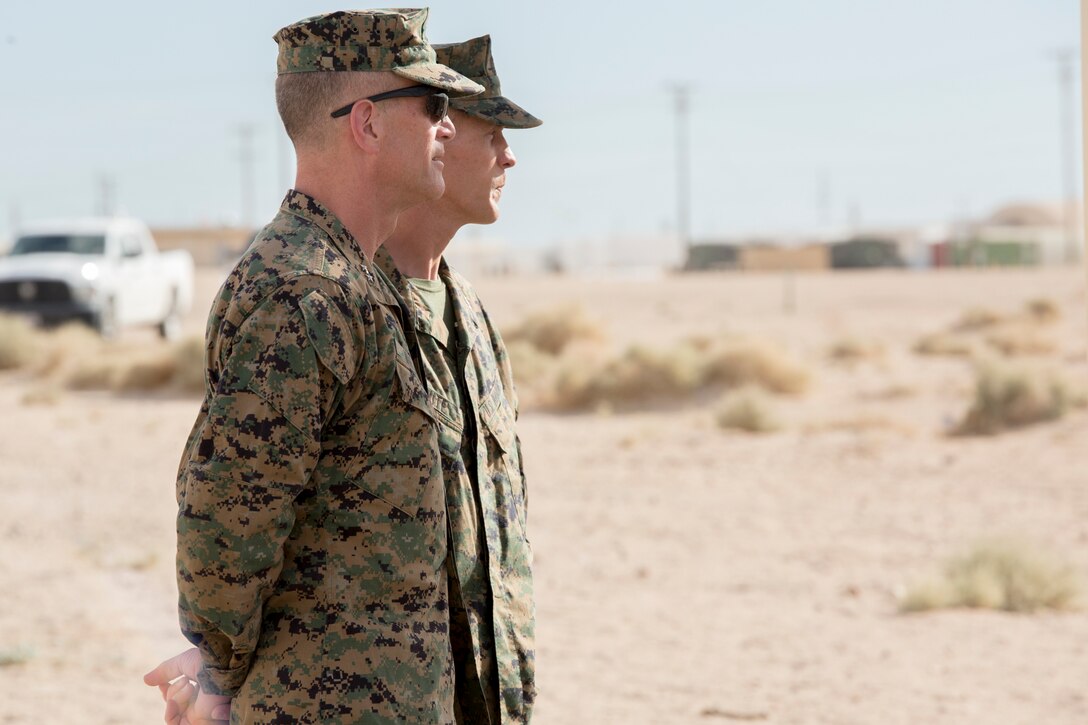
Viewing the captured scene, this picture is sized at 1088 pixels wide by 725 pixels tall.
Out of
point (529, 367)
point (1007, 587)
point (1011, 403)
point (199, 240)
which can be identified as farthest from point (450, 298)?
point (199, 240)

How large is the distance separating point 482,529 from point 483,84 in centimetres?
112

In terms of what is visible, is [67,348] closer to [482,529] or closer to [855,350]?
[855,350]

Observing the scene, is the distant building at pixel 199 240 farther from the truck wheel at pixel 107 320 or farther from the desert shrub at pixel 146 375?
the desert shrub at pixel 146 375

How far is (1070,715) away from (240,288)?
188 inches

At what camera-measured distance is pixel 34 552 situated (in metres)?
8.98

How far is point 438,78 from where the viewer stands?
248 centimetres

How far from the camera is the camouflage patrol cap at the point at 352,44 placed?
2398 millimetres

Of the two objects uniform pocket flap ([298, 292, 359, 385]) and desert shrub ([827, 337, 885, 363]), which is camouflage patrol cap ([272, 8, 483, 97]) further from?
desert shrub ([827, 337, 885, 363])

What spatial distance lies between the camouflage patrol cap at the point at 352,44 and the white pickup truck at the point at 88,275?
20802mm

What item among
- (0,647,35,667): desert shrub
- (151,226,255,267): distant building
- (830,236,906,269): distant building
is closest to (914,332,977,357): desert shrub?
(0,647,35,667): desert shrub

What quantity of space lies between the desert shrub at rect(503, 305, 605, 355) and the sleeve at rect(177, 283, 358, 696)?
2015 centimetres

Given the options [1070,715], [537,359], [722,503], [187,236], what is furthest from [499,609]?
[187,236]

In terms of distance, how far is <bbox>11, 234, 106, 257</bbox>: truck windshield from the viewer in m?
22.8

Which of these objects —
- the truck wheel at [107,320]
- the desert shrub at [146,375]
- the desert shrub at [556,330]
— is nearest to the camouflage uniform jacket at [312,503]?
the desert shrub at [146,375]
